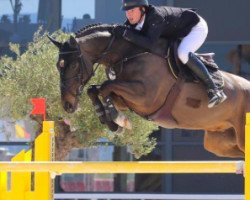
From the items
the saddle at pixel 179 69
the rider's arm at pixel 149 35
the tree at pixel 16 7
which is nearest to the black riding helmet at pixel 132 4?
the rider's arm at pixel 149 35

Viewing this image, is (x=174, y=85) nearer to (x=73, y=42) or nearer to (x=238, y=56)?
(x=73, y=42)

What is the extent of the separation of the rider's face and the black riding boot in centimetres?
57

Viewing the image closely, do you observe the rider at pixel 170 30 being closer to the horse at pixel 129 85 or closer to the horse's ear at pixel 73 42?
the horse at pixel 129 85

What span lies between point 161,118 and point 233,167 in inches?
45.8

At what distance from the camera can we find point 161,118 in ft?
21.1

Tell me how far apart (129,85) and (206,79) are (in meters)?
0.75

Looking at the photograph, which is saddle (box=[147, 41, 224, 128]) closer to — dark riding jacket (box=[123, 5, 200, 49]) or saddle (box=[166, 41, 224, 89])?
saddle (box=[166, 41, 224, 89])

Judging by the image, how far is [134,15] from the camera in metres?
6.34

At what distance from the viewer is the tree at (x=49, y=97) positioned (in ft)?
29.2

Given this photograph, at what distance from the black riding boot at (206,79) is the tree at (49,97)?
7.59ft

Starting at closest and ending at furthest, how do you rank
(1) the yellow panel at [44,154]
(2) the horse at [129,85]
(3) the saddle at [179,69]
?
(2) the horse at [129,85] < (3) the saddle at [179,69] < (1) the yellow panel at [44,154]

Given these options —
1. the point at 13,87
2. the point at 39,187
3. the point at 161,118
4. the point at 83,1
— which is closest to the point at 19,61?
the point at 13,87

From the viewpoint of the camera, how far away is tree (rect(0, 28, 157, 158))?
351 inches

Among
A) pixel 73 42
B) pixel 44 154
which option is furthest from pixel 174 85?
pixel 44 154
